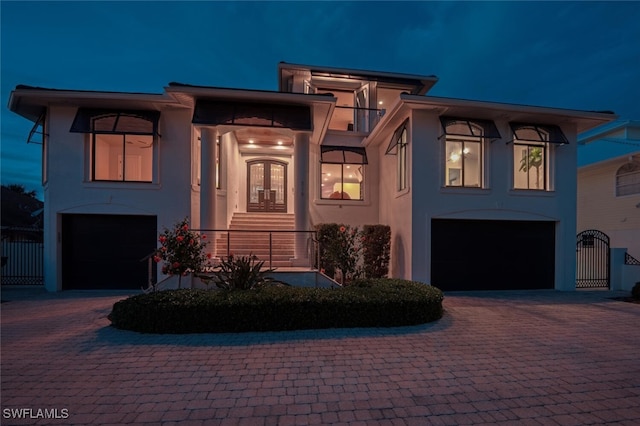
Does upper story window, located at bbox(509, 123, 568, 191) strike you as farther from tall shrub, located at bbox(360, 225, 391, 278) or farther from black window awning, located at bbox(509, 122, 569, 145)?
tall shrub, located at bbox(360, 225, 391, 278)

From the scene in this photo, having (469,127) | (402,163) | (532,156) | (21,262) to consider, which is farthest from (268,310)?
(21,262)

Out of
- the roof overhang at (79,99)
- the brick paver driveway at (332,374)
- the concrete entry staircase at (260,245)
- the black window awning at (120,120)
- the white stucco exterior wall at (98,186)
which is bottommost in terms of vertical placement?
the brick paver driveway at (332,374)

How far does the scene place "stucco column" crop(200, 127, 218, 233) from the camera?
877 cm

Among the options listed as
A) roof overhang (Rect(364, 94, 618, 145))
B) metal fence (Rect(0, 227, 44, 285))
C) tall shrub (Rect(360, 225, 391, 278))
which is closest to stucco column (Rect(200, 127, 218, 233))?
tall shrub (Rect(360, 225, 391, 278))

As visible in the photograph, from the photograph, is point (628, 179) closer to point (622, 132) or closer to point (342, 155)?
point (622, 132)

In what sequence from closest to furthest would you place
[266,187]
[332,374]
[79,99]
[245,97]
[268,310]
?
[332,374], [268,310], [245,97], [79,99], [266,187]

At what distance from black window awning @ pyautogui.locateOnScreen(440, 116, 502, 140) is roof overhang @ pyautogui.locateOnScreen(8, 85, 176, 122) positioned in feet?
27.8

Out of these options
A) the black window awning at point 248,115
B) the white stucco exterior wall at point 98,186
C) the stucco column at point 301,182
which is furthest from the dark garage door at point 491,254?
the white stucco exterior wall at point 98,186

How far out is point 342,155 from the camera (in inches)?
480

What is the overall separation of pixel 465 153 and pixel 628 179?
9.76 metres

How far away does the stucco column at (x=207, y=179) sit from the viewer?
8.77 metres

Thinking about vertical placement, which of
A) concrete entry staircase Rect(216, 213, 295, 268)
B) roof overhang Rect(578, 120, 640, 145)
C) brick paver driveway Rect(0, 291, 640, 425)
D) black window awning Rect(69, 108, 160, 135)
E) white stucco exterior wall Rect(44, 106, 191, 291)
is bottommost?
brick paver driveway Rect(0, 291, 640, 425)

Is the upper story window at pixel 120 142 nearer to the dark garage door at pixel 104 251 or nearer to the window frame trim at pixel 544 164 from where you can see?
the dark garage door at pixel 104 251

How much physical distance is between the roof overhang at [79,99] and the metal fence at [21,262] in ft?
15.2
